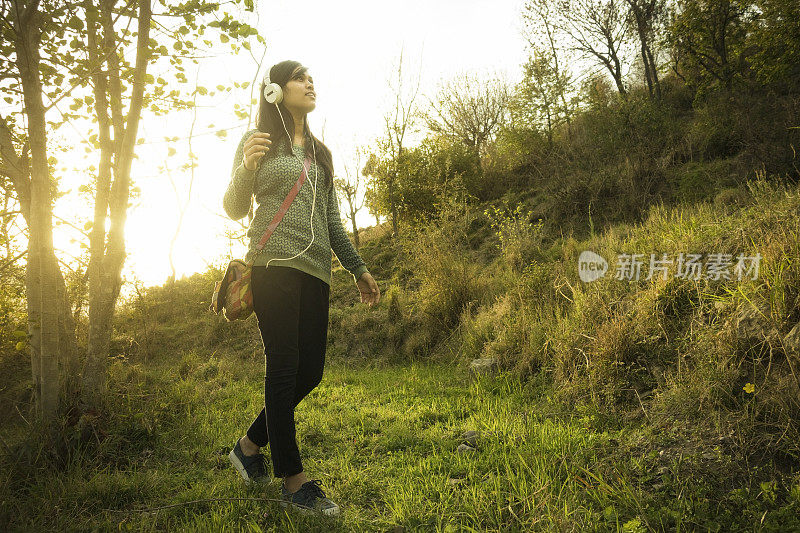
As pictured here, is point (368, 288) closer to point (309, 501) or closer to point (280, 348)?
point (280, 348)

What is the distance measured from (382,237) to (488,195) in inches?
161

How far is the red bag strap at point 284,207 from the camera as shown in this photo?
203cm

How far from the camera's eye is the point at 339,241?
2.59 m

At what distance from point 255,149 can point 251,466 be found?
1.67 metres

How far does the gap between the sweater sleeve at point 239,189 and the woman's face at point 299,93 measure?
0.29 m

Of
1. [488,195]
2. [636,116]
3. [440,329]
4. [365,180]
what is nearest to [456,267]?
[440,329]

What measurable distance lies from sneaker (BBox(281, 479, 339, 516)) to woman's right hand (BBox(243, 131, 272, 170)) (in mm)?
1546

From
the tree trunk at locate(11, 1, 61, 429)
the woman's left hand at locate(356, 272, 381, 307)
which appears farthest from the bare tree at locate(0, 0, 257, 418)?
the woman's left hand at locate(356, 272, 381, 307)

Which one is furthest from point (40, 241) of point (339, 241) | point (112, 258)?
point (339, 241)

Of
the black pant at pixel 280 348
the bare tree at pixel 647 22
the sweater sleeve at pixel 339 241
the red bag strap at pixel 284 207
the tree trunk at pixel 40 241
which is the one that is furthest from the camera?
the bare tree at pixel 647 22

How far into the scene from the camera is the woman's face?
222cm

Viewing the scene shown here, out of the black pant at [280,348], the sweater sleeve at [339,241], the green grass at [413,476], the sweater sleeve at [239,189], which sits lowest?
the green grass at [413,476]

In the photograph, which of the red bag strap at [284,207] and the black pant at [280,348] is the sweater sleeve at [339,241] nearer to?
the red bag strap at [284,207]

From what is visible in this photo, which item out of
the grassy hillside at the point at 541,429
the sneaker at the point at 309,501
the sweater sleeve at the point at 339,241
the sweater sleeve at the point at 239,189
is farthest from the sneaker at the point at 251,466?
the sweater sleeve at the point at 239,189
